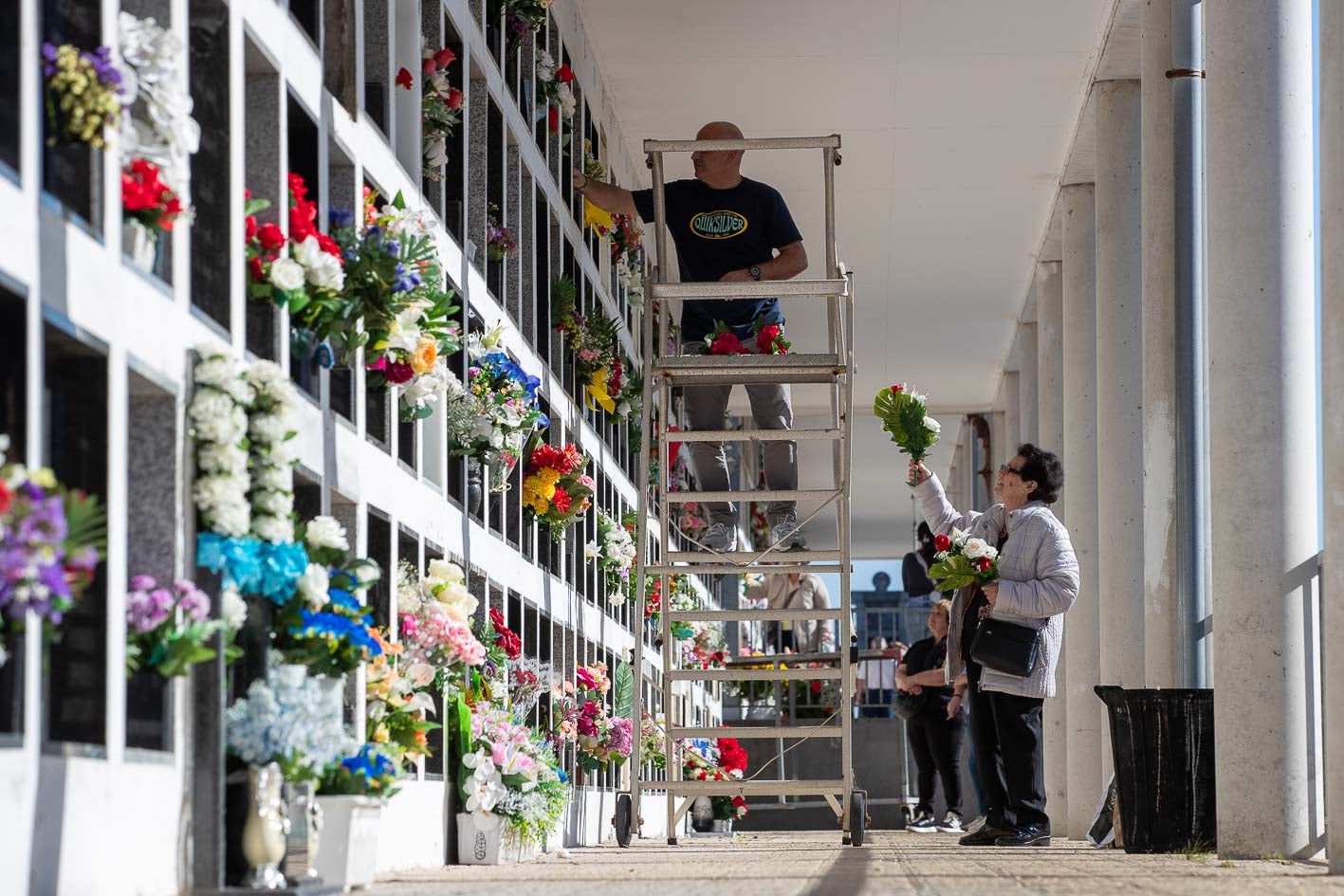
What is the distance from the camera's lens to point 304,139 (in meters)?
4.74

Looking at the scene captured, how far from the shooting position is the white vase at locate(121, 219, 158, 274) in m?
3.50

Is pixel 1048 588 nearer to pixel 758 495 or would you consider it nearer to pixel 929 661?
pixel 758 495

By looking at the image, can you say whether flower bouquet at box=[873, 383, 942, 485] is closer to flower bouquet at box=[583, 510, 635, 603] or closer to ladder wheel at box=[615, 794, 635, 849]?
ladder wheel at box=[615, 794, 635, 849]

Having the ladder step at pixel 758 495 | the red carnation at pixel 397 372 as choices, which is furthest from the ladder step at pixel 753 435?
the red carnation at pixel 397 372

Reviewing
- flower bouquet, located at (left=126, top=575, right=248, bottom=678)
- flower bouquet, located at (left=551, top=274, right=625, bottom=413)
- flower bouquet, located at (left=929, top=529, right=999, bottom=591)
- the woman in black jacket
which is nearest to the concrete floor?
flower bouquet, located at (left=126, top=575, right=248, bottom=678)

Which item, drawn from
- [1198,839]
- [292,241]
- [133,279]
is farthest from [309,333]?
[1198,839]

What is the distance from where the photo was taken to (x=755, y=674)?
7.58 meters

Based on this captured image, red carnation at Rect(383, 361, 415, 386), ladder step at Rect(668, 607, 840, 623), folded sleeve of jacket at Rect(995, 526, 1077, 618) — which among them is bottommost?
ladder step at Rect(668, 607, 840, 623)

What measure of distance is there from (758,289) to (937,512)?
4.25 ft

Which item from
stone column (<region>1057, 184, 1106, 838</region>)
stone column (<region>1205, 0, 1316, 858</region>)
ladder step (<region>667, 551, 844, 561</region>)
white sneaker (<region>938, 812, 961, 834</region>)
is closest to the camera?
stone column (<region>1205, 0, 1316, 858</region>)

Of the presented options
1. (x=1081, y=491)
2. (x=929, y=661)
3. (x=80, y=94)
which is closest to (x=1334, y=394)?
(x=80, y=94)

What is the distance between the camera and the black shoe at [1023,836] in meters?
7.38

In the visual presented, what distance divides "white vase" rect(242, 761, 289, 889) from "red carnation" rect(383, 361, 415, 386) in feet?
5.38

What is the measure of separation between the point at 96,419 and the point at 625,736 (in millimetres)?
6027
